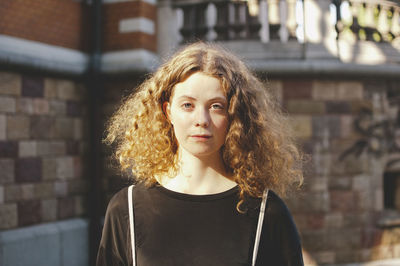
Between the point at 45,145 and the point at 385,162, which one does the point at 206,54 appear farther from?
the point at 385,162

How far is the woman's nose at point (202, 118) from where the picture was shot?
1517 mm

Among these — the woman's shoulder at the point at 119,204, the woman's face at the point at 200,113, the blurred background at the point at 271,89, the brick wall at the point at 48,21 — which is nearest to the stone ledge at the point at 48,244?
the blurred background at the point at 271,89

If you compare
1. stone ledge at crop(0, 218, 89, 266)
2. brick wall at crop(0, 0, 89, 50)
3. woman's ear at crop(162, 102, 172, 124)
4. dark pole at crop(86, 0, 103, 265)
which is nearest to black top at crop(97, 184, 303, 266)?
woman's ear at crop(162, 102, 172, 124)

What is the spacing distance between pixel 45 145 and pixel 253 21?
310 centimetres

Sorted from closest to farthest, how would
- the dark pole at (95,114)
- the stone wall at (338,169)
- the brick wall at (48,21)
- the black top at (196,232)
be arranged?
the black top at (196,232), the brick wall at (48,21), the stone wall at (338,169), the dark pole at (95,114)

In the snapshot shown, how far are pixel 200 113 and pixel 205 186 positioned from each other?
0.27 meters

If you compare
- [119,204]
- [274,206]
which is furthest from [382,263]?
[119,204]

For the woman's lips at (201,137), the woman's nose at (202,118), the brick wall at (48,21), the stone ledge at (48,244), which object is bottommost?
the stone ledge at (48,244)

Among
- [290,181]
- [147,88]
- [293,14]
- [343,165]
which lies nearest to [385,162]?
[343,165]

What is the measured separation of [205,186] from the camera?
5.22ft

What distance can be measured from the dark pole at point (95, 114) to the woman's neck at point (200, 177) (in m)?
4.39

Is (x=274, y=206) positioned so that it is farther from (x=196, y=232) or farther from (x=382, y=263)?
(x=382, y=263)

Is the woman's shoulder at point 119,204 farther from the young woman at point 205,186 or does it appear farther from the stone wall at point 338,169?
the stone wall at point 338,169

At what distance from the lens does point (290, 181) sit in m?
1.89
